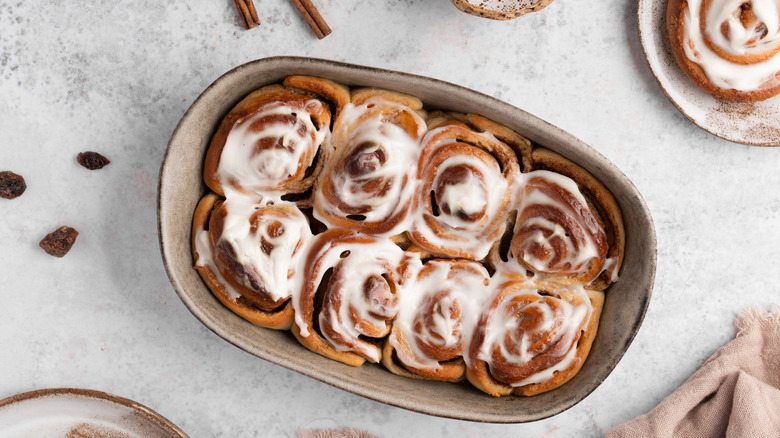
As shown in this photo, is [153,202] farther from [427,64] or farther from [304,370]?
[427,64]

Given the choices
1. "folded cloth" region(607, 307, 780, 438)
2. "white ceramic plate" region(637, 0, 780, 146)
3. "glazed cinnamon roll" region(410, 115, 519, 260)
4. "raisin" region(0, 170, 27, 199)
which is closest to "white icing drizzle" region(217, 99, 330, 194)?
"glazed cinnamon roll" region(410, 115, 519, 260)

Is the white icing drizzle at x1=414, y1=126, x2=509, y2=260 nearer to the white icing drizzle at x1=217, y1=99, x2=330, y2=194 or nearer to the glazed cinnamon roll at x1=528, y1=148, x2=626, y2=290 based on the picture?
the glazed cinnamon roll at x1=528, y1=148, x2=626, y2=290

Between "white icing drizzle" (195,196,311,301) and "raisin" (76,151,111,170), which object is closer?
"white icing drizzle" (195,196,311,301)

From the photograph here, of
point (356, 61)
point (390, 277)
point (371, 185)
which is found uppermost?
point (356, 61)

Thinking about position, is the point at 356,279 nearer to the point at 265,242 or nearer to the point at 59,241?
the point at 265,242

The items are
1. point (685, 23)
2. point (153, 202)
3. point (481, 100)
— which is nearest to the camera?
point (481, 100)

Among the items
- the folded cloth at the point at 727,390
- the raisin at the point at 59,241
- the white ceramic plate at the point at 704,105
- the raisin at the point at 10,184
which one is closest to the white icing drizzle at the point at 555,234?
the white ceramic plate at the point at 704,105

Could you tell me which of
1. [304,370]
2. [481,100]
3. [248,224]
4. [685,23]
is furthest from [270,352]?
[685,23]
